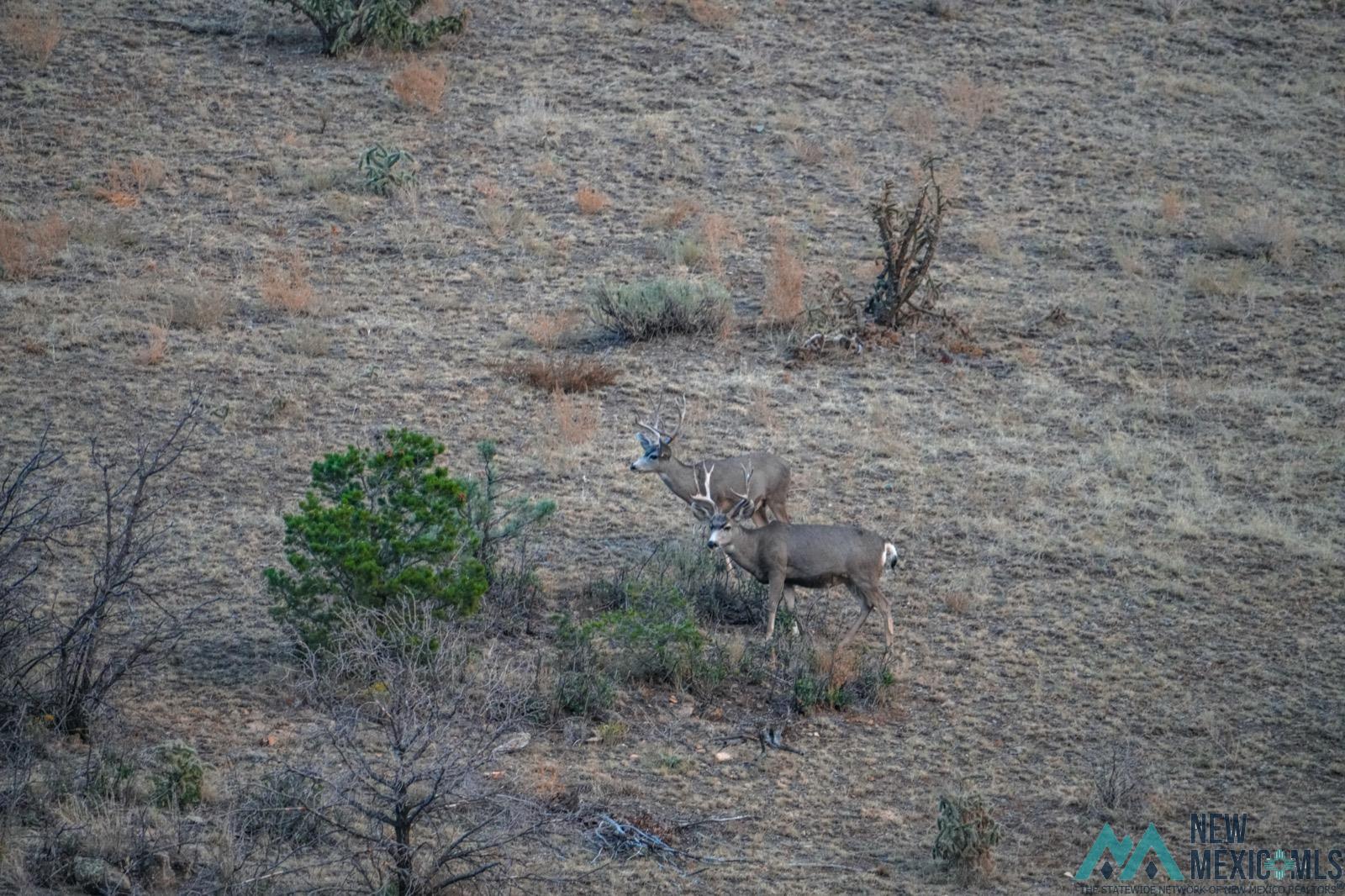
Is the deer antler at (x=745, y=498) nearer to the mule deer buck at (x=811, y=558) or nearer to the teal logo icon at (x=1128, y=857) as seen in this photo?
the mule deer buck at (x=811, y=558)

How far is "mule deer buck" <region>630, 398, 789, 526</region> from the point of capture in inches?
507

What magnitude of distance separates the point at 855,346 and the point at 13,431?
9.06m

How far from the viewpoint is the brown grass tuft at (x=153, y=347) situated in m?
15.8

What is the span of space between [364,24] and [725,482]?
1373cm

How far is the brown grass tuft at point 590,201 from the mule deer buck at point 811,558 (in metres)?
9.19

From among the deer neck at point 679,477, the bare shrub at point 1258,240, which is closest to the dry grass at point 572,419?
the deer neck at point 679,477

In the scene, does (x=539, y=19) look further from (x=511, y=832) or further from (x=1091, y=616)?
(x=511, y=832)

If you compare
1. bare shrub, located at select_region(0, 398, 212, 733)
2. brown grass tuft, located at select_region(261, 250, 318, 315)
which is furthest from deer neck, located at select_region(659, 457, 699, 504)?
brown grass tuft, located at select_region(261, 250, 318, 315)

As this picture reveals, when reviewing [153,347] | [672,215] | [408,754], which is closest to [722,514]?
[408,754]

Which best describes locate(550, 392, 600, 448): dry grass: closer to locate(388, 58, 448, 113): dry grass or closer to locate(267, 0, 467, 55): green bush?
locate(388, 58, 448, 113): dry grass

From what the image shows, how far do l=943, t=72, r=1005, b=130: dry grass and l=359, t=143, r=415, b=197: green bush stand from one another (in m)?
8.61

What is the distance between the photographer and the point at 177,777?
8.56 m

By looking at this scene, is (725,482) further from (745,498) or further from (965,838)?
(965,838)

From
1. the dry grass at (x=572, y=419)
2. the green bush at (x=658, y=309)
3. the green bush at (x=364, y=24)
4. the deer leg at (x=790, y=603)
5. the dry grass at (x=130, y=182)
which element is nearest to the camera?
the deer leg at (x=790, y=603)
